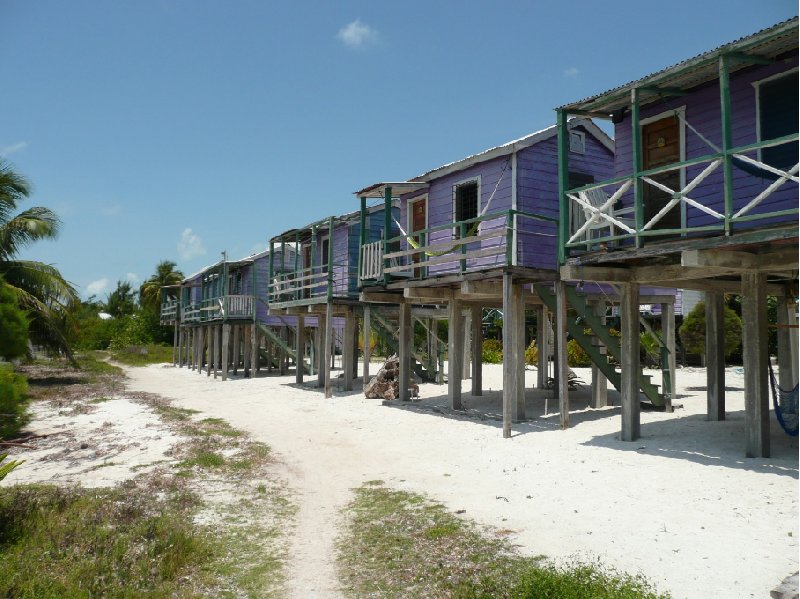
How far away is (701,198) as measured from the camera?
417 inches

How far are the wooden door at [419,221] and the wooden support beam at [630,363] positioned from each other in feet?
22.2

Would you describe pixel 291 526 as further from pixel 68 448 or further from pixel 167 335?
pixel 167 335

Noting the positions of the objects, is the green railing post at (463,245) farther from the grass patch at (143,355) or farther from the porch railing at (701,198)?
the grass patch at (143,355)

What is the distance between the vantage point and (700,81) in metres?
10.6

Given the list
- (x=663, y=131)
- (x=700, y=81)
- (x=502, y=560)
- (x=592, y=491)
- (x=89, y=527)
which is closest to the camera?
(x=502, y=560)

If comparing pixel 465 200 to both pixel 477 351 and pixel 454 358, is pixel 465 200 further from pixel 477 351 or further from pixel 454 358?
pixel 477 351

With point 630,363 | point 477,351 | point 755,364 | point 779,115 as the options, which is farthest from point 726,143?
point 477,351

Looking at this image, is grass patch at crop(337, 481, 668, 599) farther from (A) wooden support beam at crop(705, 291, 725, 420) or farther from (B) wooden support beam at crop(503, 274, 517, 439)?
(A) wooden support beam at crop(705, 291, 725, 420)

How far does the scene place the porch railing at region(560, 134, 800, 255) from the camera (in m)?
8.33

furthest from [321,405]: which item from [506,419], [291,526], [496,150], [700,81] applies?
[700,81]

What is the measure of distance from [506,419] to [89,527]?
7906 mm

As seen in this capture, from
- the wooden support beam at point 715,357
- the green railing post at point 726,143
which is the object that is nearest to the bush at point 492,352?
the wooden support beam at point 715,357

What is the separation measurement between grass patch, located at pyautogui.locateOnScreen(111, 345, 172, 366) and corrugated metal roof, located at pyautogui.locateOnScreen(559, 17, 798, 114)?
40.7 m

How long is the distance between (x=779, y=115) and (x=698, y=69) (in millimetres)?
1382
